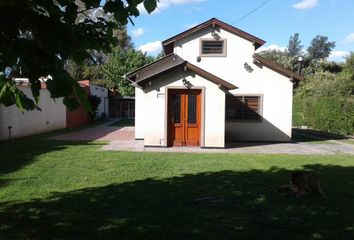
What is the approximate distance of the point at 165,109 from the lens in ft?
56.9

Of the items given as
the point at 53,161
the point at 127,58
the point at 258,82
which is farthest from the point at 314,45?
the point at 53,161

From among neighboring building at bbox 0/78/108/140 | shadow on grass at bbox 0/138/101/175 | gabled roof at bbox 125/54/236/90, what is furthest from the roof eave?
shadow on grass at bbox 0/138/101/175

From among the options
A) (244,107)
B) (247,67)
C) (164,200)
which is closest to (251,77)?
(247,67)

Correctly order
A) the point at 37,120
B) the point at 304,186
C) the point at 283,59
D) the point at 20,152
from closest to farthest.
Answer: the point at 304,186 → the point at 20,152 → the point at 37,120 → the point at 283,59

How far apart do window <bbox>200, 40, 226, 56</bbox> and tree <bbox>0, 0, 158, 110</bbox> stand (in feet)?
58.3

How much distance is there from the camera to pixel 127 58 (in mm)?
54562

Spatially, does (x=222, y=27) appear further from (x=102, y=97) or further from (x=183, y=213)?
(x=102, y=97)

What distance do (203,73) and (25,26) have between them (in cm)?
1447

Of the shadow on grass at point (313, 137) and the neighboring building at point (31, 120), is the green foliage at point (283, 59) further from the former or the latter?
the neighboring building at point (31, 120)

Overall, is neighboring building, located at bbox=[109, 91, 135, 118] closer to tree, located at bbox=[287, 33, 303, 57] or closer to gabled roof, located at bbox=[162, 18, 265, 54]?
gabled roof, located at bbox=[162, 18, 265, 54]

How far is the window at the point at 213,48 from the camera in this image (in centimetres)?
2067

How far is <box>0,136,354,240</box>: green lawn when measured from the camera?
6082mm

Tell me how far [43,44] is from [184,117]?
1494 cm

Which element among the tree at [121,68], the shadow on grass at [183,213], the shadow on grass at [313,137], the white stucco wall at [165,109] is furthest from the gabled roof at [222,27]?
the tree at [121,68]
